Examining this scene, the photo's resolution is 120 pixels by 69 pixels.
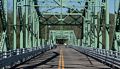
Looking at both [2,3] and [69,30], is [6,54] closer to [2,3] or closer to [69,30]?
[2,3]

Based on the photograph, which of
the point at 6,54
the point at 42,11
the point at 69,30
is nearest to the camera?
the point at 6,54

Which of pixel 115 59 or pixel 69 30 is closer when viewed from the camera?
pixel 115 59

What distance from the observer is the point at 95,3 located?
51750 millimetres

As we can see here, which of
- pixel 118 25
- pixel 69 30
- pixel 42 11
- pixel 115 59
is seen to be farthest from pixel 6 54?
pixel 69 30

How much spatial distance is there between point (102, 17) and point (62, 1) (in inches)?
574

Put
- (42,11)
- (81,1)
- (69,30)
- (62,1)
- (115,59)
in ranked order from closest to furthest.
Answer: (115,59) < (62,1) < (81,1) < (42,11) < (69,30)

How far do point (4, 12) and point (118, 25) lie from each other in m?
8.16

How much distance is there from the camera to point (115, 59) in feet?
86.8

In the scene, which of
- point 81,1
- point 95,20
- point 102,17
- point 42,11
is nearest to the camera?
point 102,17

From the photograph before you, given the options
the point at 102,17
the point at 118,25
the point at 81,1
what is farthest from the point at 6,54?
the point at 81,1

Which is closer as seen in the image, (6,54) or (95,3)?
(6,54)

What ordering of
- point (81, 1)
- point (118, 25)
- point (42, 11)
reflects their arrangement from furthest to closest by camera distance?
point (42, 11), point (81, 1), point (118, 25)

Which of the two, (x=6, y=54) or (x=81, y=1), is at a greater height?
(x=81, y=1)

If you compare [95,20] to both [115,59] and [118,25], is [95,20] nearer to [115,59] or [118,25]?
[118,25]
